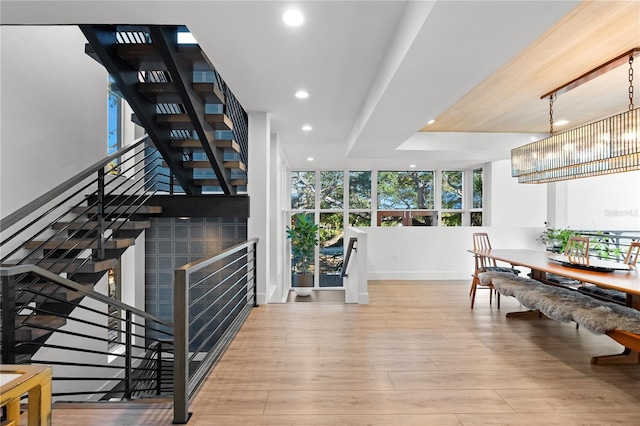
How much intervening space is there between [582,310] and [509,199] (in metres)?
5.48

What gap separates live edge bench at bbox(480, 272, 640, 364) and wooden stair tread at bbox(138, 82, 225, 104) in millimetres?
3498

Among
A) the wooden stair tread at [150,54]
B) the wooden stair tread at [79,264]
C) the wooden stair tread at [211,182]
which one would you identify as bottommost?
the wooden stair tread at [79,264]

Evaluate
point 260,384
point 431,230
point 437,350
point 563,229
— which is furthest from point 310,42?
point 563,229

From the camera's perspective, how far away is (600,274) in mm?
3123

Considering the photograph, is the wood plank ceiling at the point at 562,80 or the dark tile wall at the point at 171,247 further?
the dark tile wall at the point at 171,247

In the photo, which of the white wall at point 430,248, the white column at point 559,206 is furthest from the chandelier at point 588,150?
the white column at point 559,206

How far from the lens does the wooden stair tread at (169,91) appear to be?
3.28 metres

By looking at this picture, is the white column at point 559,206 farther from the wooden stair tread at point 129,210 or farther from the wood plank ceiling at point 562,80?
the wooden stair tread at point 129,210

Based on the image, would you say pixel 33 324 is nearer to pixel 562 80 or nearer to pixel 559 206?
pixel 562 80

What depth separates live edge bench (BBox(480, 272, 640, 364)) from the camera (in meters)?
2.44

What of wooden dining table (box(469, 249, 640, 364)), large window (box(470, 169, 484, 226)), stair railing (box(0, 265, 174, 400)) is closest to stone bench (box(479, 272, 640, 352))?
wooden dining table (box(469, 249, 640, 364))

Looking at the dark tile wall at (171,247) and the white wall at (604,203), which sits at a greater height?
the white wall at (604,203)

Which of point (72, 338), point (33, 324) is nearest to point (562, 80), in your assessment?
point (33, 324)

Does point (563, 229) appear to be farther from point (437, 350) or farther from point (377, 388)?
point (377, 388)
